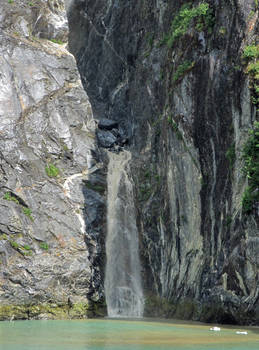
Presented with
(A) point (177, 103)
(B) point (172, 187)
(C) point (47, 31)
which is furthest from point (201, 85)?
(C) point (47, 31)

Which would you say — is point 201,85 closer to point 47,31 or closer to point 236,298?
point 236,298

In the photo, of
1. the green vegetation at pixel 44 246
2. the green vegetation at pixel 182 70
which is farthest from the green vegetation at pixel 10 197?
the green vegetation at pixel 182 70

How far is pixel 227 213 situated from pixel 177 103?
19.6ft

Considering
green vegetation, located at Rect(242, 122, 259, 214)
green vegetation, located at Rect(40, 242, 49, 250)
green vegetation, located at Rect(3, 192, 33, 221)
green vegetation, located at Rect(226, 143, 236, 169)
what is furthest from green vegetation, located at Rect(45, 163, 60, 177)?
green vegetation, located at Rect(242, 122, 259, 214)

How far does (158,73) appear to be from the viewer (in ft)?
99.8

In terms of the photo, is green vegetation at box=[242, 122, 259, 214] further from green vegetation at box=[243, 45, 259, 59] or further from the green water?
the green water

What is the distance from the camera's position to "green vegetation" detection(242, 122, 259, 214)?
1966 cm

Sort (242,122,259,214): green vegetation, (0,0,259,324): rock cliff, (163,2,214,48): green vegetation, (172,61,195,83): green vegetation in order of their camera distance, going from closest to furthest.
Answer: (242,122,259,214): green vegetation → (0,0,259,324): rock cliff → (163,2,214,48): green vegetation → (172,61,195,83): green vegetation

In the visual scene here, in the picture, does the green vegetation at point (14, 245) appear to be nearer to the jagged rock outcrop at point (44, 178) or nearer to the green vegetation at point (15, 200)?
the jagged rock outcrop at point (44, 178)

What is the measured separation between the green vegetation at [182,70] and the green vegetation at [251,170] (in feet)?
18.1

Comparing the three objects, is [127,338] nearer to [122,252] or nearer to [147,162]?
[122,252]

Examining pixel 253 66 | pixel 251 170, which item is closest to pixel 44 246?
pixel 251 170

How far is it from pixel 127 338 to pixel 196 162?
9857 millimetres

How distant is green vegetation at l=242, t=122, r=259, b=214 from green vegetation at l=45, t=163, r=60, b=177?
11.1m
